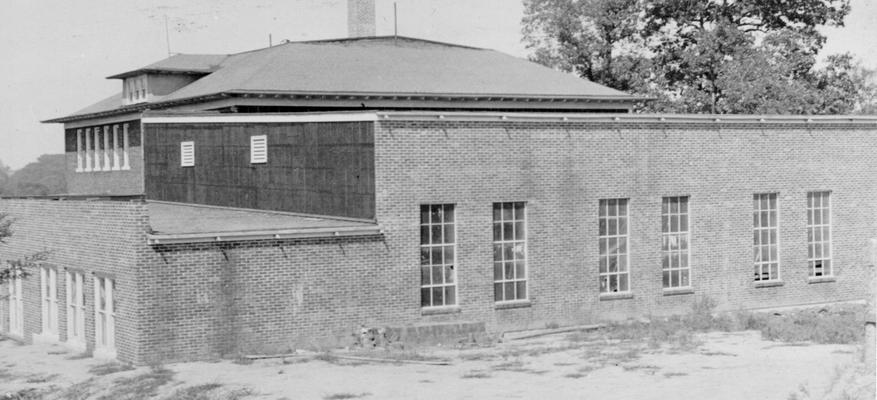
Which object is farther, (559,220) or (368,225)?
(559,220)

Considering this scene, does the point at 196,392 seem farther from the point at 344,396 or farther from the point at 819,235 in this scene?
the point at 819,235

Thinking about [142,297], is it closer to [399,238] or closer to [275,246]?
[275,246]

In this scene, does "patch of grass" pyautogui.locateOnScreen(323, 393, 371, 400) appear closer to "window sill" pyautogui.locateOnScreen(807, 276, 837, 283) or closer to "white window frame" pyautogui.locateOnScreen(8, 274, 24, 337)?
"white window frame" pyautogui.locateOnScreen(8, 274, 24, 337)

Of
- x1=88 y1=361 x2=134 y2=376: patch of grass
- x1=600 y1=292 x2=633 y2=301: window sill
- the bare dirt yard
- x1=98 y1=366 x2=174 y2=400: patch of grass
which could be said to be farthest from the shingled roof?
x1=98 y1=366 x2=174 y2=400: patch of grass

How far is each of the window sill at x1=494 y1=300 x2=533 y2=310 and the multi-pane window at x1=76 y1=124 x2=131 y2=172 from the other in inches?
950

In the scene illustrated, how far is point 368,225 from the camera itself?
2827 cm

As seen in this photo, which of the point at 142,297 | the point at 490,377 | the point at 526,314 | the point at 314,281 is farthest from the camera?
the point at 526,314

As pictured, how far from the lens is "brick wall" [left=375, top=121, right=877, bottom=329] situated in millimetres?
28875

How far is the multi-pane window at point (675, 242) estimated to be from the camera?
32.2 metres

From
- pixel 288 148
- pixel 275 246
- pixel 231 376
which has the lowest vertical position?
pixel 231 376

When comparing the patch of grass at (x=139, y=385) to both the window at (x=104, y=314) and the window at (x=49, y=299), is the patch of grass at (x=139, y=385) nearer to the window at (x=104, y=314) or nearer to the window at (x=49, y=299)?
the window at (x=104, y=314)

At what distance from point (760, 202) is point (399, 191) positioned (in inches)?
416

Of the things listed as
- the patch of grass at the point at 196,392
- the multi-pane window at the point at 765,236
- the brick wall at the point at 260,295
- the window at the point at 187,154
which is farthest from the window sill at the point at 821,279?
the patch of grass at the point at 196,392

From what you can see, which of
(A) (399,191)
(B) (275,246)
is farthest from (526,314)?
(B) (275,246)
